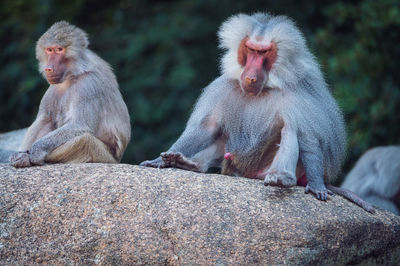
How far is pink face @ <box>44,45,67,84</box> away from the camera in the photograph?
18.8ft

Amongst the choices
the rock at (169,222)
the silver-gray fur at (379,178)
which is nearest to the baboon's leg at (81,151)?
the rock at (169,222)

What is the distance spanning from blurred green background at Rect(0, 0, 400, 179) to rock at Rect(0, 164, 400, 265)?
4.60 meters

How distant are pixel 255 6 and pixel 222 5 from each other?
59 cm

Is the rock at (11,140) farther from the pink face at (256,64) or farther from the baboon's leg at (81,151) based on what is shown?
the pink face at (256,64)

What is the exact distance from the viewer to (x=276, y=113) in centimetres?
521

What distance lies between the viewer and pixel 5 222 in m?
4.46

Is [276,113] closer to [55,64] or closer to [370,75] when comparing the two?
[55,64]

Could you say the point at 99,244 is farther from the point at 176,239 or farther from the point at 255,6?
the point at 255,6

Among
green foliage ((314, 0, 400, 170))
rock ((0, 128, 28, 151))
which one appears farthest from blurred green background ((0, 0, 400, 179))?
rock ((0, 128, 28, 151))

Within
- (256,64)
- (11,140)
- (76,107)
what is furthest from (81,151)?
(11,140)

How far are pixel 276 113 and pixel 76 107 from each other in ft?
Result: 6.02

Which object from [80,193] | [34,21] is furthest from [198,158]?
[34,21]

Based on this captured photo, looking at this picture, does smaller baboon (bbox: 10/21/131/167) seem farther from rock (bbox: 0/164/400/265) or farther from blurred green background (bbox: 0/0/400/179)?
blurred green background (bbox: 0/0/400/179)

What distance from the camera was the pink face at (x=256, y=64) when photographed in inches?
201
